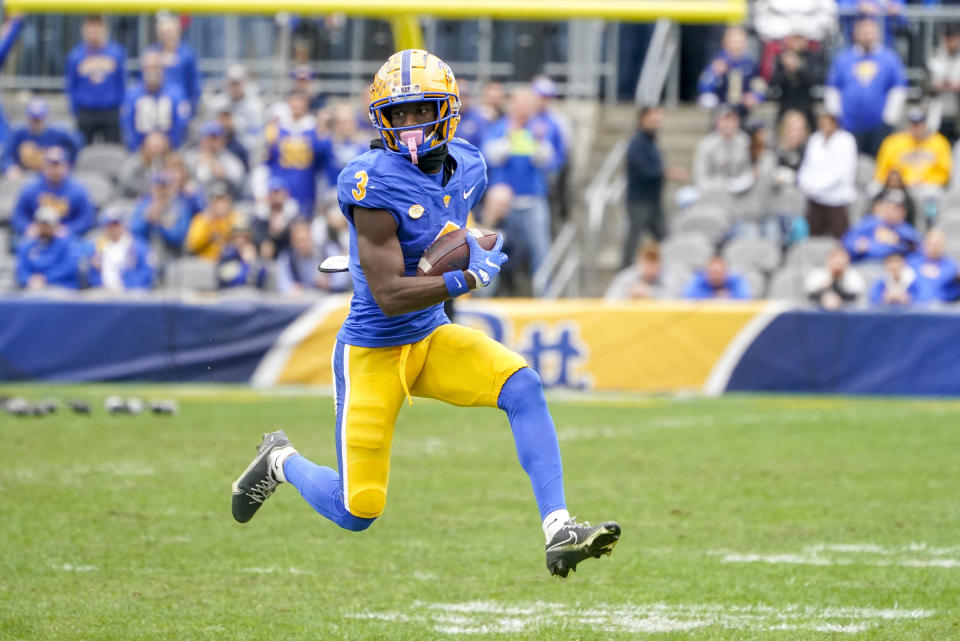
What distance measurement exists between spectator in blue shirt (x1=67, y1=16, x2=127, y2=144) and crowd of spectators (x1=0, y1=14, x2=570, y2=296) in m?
0.01

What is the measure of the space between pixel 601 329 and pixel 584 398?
2.11 feet

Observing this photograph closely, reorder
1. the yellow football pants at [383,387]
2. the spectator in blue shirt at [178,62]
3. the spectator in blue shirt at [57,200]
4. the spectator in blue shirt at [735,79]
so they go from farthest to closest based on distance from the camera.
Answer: the spectator in blue shirt at [735,79]
the spectator in blue shirt at [178,62]
the spectator in blue shirt at [57,200]
the yellow football pants at [383,387]

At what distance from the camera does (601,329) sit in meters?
11.1

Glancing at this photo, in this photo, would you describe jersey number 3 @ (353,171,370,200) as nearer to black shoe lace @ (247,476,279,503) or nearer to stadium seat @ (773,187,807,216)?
black shoe lace @ (247,476,279,503)

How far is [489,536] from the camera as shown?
19.9ft

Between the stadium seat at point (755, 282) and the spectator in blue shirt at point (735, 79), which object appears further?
the spectator in blue shirt at point (735, 79)

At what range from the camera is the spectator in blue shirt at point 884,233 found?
38.4 feet

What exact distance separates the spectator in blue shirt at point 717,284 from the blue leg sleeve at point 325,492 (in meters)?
7.04

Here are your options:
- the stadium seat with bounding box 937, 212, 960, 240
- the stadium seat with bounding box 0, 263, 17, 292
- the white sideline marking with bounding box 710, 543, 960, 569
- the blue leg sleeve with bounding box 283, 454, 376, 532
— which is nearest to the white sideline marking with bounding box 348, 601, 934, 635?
the blue leg sleeve with bounding box 283, 454, 376, 532

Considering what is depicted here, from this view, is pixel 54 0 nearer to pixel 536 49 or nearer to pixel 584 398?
pixel 584 398

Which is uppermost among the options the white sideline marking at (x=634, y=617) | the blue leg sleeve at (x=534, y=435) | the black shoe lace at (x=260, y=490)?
the blue leg sleeve at (x=534, y=435)

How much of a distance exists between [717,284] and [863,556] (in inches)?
241

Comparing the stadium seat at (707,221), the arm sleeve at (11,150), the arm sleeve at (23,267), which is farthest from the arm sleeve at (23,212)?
the stadium seat at (707,221)

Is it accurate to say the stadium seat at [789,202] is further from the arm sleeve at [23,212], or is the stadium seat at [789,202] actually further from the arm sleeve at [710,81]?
the arm sleeve at [23,212]
